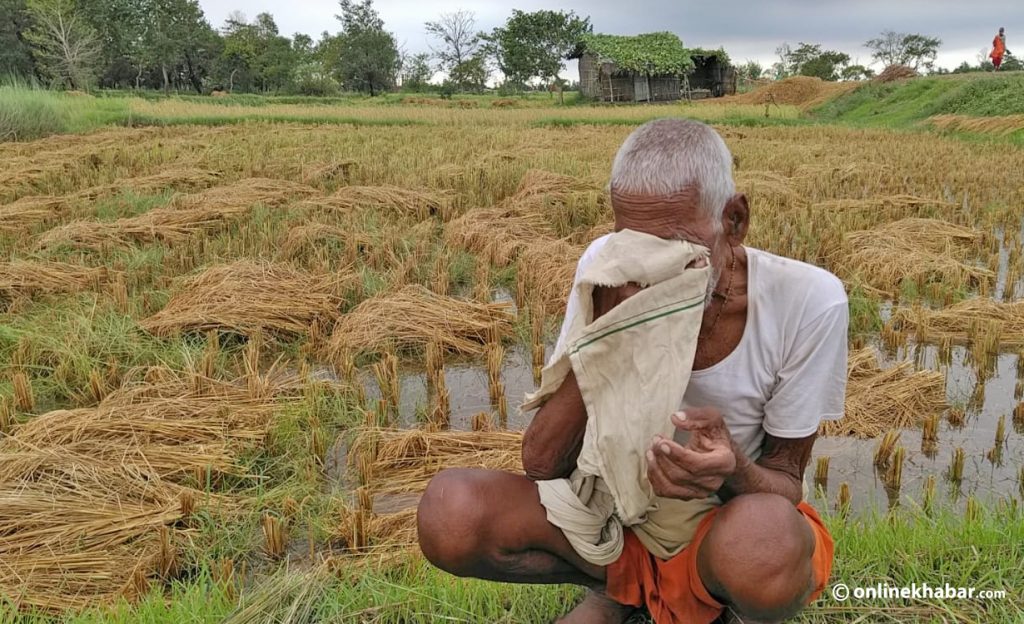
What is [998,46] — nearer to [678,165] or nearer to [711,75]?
[711,75]

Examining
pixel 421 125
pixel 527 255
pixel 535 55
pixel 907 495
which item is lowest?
pixel 907 495

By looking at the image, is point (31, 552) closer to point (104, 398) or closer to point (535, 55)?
point (104, 398)

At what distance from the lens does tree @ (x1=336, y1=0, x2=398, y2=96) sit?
129 ft

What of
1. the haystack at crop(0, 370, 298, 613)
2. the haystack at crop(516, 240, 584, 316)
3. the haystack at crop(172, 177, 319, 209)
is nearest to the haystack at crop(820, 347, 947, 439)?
the haystack at crop(516, 240, 584, 316)

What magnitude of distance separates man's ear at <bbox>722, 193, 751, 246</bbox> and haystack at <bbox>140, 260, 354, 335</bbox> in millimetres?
2830

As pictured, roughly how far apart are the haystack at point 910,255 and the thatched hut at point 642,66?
2124 cm

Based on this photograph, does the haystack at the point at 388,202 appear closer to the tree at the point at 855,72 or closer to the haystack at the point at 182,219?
the haystack at the point at 182,219

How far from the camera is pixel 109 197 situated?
275 inches

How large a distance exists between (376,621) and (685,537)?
0.79 meters

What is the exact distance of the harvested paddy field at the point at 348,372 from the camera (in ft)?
6.57

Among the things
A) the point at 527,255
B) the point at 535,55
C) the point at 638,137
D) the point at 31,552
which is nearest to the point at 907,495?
the point at 638,137

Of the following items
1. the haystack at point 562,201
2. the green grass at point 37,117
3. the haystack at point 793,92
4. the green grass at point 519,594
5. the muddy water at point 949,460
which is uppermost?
the haystack at point 793,92

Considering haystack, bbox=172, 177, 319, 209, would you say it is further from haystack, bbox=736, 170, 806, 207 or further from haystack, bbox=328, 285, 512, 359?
haystack, bbox=736, 170, 806, 207

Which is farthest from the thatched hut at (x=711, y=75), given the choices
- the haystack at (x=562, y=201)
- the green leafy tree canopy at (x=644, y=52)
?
the haystack at (x=562, y=201)
